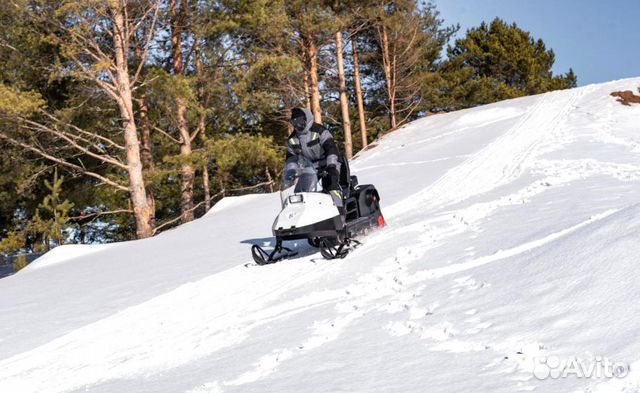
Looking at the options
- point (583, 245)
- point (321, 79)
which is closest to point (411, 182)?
point (583, 245)

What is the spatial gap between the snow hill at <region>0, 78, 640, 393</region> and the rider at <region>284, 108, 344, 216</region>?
921 millimetres

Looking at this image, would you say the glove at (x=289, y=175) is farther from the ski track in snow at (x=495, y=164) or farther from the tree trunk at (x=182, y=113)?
the tree trunk at (x=182, y=113)

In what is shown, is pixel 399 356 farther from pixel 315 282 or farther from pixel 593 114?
pixel 593 114

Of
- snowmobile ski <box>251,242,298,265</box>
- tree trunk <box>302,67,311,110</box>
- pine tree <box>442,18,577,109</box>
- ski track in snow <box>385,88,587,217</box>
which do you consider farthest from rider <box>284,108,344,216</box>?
pine tree <box>442,18,577,109</box>

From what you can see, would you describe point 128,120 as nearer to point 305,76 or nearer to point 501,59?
point 305,76

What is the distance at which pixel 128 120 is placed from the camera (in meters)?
16.2

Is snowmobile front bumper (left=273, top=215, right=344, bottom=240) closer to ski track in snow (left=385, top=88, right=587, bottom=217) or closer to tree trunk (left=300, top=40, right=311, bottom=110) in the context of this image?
ski track in snow (left=385, top=88, right=587, bottom=217)

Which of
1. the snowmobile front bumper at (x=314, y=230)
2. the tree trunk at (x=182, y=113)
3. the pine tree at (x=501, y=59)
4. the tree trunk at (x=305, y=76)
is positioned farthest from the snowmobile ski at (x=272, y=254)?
the pine tree at (x=501, y=59)

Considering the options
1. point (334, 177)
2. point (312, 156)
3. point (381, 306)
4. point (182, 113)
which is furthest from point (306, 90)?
point (381, 306)

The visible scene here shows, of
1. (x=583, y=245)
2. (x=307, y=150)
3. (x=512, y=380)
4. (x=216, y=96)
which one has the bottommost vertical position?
(x=512, y=380)

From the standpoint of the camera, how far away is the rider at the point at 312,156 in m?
8.01

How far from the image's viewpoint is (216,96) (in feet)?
73.7

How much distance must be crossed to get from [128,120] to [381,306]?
12.6 metres

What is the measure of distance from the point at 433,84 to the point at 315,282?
29712 mm
